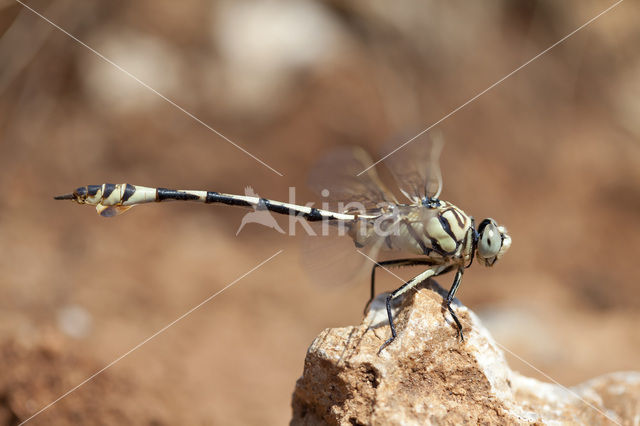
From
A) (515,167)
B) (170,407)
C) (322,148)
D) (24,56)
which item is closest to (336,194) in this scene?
(170,407)

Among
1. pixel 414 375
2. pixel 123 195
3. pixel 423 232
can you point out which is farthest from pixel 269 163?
pixel 414 375

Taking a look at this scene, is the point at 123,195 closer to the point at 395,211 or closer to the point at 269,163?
the point at 395,211

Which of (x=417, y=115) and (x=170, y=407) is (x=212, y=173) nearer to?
(x=417, y=115)

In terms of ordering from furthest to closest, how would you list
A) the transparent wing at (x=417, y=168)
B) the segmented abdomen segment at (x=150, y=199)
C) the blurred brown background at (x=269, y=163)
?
the blurred brown background at (x=269, y=163) → the transparent wing at (x=417, y=168) → the segmented abdomen segment at (x=150, y=199)

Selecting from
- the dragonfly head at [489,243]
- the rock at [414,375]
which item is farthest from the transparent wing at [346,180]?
the rock at [414,375]

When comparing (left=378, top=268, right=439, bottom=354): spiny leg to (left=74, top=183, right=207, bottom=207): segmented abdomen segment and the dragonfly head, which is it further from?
(left=74, top=183, right=207, bottom=207): segmented abdomen segment

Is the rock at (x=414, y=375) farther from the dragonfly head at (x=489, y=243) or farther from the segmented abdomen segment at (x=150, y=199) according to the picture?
the segmented abdomen segment at (x=150, y=199)

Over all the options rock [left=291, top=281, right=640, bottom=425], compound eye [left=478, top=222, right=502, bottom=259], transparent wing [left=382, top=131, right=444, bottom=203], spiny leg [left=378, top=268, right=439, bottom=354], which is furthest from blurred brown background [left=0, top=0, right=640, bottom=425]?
rock [left=291, top=281, right=640, bottom=425]
